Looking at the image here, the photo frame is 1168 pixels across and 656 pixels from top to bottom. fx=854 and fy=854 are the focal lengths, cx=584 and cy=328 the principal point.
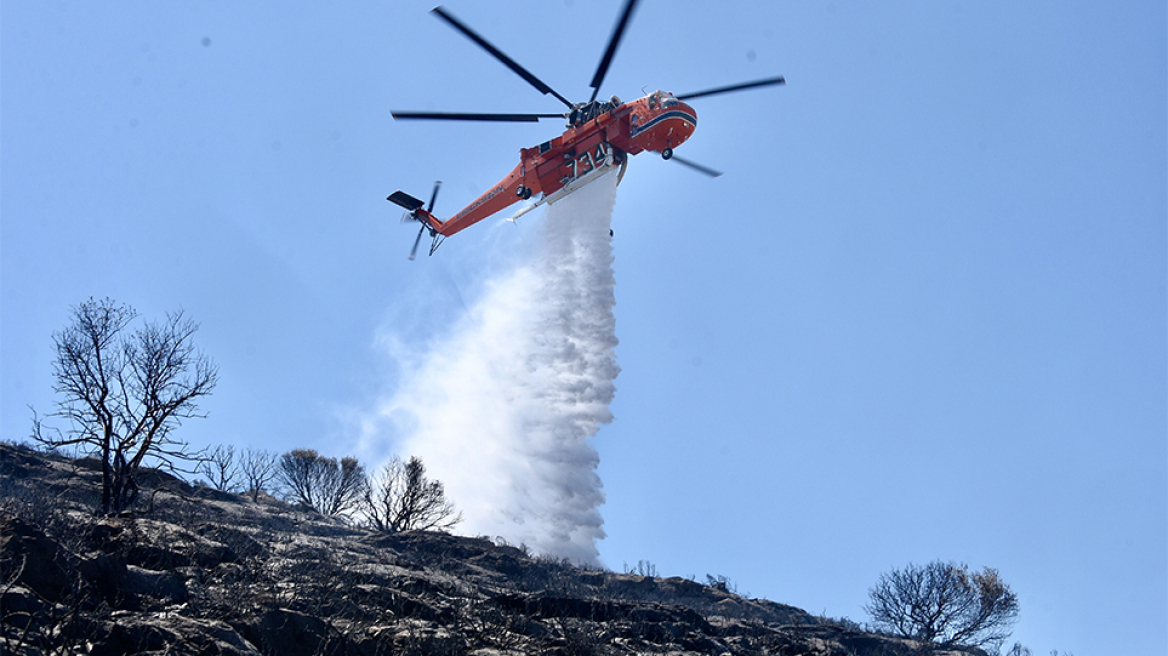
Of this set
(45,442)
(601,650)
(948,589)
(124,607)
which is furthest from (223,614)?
(948,589)

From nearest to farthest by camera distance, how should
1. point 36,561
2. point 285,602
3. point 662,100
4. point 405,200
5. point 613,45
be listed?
point 36,561, point 285,602, point 613,45, point 662,100, point 405,200

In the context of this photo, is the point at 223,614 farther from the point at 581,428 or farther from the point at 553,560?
the point at 581,428

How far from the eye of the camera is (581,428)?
43031 millimetres

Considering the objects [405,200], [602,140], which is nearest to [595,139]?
[602,140]

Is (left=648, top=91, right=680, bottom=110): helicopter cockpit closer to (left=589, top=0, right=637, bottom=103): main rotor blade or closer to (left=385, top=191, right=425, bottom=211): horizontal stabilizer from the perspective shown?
(left=589, top=0, right=637, bottom=103): main rotor blade

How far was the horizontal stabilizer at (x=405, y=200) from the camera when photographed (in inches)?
1812

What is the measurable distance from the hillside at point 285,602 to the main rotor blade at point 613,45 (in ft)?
Result: 58.8

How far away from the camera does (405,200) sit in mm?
46312

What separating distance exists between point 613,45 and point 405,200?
67.4ft

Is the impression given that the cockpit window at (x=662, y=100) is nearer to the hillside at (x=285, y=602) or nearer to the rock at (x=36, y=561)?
the hillside at (x=285, y=602)

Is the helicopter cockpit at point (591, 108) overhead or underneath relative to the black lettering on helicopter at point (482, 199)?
overhead

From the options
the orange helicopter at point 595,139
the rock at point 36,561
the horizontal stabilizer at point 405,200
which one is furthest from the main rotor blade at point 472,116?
the rock at point 36,561

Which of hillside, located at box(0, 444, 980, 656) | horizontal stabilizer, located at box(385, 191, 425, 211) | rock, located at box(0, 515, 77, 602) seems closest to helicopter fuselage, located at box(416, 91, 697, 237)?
horizontal stabilizer, located at box(385, 191, 425, 211)

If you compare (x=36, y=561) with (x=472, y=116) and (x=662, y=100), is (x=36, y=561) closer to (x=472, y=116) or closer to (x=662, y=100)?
(x=472, y=116)
